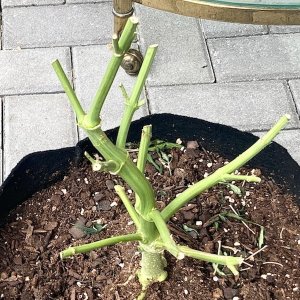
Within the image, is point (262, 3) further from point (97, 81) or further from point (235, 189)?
point (97, 81)

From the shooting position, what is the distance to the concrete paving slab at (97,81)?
1.75 metres

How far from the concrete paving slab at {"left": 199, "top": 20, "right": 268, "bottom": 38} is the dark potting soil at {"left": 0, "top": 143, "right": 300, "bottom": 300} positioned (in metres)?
0.77

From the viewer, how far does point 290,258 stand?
115cm

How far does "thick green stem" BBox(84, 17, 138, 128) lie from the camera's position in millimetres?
621

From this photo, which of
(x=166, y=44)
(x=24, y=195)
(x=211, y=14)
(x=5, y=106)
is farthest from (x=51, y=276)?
(x=166, y=44)

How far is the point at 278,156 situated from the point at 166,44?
81cm

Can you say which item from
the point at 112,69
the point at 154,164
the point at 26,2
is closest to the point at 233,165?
the point at 112,69

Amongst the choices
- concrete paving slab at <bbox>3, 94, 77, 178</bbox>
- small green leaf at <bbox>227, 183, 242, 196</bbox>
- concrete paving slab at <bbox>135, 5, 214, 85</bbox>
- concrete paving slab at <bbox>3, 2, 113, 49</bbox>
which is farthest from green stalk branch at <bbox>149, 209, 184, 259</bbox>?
concrete paving slab at <bbox>3, 2, 113, 49</bbox>

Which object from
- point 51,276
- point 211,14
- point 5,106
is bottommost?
point 5,106

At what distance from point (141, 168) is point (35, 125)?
2.80 ft

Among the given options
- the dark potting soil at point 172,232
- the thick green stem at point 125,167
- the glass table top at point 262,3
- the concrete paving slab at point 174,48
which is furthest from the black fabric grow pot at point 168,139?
the concrete paving slab at point 174,48

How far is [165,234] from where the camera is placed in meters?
A: 0.81

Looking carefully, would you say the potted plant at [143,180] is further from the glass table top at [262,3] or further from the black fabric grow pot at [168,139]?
the glass table top at [262,3]

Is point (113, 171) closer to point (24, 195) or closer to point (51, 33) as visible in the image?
point (24, 195)
